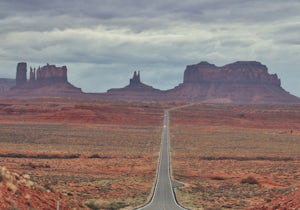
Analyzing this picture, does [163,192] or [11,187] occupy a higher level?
[11,187]

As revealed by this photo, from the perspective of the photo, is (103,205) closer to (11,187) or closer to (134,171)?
(11,187)

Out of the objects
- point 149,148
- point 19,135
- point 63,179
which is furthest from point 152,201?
point 19,135

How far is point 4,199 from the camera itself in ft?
75.6

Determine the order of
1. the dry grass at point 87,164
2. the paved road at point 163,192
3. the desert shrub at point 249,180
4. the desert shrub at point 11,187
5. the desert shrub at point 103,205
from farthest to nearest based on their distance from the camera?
the desert shrub at point 249,180, the dry grass at point 87,164, the paved road at point 163,192, the desert shrub at point 103,205, the desert shrub at point 11,187

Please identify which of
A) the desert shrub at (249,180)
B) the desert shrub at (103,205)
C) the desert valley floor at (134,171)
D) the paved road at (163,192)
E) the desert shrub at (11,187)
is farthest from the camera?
the desert shrub at (249,180)

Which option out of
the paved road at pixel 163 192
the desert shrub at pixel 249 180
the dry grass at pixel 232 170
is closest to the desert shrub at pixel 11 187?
the paved road at pixel 163 192

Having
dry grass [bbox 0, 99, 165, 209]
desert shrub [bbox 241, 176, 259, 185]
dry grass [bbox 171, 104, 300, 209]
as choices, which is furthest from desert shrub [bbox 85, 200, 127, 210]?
desert shrub [bbox 241, 176, 259, 185]

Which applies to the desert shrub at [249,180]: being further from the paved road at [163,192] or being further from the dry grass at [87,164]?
the dry grass at [87,164]

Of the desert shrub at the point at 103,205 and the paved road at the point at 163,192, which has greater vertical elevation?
the desert shrub at the point at 103,205

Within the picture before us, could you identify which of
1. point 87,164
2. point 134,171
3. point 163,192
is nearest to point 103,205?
point 163,192

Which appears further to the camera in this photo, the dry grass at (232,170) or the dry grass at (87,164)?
the dry grass at (232,170)

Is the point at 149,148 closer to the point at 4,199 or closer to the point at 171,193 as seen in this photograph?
the point at 171,193

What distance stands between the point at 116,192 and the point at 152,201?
4.81 m

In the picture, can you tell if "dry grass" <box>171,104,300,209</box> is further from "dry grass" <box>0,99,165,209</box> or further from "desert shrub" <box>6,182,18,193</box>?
"desert shrub" <box>6,182,18,193</box>
